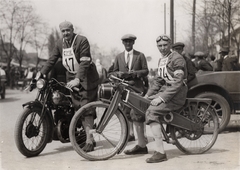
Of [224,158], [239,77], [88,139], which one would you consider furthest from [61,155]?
[239,77]

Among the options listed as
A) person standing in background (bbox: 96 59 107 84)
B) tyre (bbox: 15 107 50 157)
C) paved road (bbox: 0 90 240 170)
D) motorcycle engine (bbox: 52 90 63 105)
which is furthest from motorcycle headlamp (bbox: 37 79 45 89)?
person standing in background (bbox: 96 59 107 84)

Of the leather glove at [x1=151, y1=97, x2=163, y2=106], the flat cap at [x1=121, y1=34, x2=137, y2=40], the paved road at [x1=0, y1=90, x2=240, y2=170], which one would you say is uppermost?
the flat cap at [x1=121, y1=34, x2=137, y2=40]

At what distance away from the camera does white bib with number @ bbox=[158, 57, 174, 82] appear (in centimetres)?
500

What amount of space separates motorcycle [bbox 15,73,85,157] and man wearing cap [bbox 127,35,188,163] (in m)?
1.18

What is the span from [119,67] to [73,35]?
4.02 ft

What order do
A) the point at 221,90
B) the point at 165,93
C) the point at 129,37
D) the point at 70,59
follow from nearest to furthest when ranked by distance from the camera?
the point at 165,93 → the point at 70,59 → the point at 129,37 → the point at 221,90

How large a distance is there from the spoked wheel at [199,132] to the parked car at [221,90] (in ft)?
4.74

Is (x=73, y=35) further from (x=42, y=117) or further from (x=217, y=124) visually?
(x=217, y=124)

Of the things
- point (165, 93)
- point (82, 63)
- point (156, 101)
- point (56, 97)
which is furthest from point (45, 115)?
point (165, 93)

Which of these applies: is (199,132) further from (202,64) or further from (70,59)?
(202,64)

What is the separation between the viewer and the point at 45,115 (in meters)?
5.32

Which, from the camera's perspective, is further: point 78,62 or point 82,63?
point 78,62

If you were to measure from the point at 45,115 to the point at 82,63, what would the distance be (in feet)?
2.97

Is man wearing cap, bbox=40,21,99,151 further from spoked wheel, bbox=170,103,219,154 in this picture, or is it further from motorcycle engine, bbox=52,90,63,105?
spoked wheel, bbox=170,103,219,154
